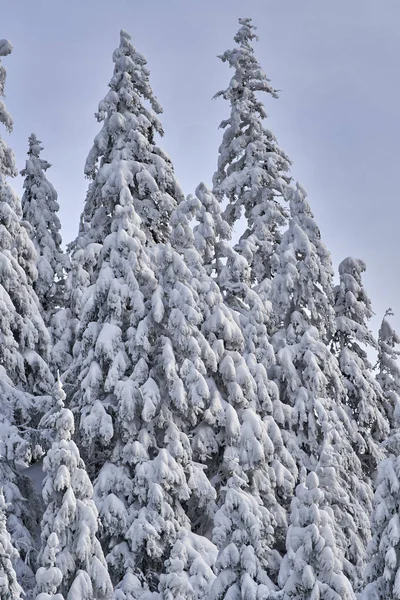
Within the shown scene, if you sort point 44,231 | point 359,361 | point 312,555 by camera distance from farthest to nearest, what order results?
1. point 44,231
2. point 359,361
3. point 312,555

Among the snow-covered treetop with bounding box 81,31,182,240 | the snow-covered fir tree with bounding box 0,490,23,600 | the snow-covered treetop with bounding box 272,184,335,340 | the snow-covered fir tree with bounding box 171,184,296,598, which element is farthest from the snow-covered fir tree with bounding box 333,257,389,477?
the snow-covered fir tree with bounding box 0,490,23,600

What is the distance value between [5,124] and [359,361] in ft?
51.8

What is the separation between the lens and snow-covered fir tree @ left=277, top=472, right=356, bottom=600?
54.9 feet

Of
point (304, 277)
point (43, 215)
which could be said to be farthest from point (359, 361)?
point (43, 215)

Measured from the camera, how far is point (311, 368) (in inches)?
1107

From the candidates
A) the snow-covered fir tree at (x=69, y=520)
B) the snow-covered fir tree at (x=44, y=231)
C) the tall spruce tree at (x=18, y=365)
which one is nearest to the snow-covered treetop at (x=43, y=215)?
the snow-covered fir tree at (x=44, y=231)

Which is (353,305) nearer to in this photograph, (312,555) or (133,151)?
(133,151)

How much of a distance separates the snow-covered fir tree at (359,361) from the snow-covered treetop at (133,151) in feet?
29.8

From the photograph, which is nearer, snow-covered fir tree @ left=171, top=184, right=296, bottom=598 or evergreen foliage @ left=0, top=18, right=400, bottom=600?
evergreen foliage @ left=0, top=18, right=400, bottom=600

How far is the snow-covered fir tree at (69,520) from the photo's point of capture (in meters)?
18.0

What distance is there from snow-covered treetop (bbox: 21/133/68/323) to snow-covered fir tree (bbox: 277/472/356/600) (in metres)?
22.3

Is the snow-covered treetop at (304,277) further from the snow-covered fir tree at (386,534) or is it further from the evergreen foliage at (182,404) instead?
the snow-covered fir tree at (386,534)

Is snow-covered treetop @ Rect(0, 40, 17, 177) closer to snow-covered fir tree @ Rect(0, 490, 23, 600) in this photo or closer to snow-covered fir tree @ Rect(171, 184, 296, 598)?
snow-covered fir tree @ Rect(171, 184, 296, 598)

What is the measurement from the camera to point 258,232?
105 feet
